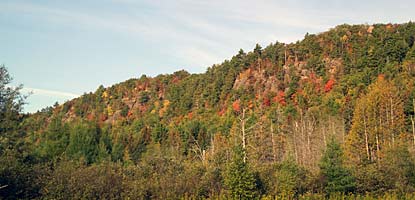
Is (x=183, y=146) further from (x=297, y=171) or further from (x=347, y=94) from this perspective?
(x=297, y=171)

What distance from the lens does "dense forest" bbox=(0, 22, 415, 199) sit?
69.1ft

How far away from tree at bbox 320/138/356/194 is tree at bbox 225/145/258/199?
4469mm

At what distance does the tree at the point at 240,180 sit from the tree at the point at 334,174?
4469 millimetres

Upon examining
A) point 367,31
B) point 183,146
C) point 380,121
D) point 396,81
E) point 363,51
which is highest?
point 367,31

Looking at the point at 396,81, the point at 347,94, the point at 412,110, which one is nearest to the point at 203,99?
the point at 347,94

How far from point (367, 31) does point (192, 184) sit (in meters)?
76.6

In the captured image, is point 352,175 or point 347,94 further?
point 347,94

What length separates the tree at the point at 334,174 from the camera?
77.5ft

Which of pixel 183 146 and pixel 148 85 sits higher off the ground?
pixel 148 85

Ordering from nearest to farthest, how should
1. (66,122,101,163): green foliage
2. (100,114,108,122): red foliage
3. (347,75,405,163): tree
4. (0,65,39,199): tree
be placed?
1. (0,65,39,199): tree
2. (347,75,405,163): tree
3. (66,122,101,163): green foliage
4. (100,114,108,122): red foliage

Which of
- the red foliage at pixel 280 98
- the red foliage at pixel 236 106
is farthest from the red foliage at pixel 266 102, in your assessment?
the red foliage at pixel 236 106

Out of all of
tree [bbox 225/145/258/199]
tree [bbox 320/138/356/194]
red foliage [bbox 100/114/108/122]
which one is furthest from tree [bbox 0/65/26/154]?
red foliage [bbox 100/114/108/122]

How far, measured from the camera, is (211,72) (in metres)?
112

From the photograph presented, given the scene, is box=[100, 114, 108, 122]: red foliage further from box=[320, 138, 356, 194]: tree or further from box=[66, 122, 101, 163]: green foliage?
box=[320, 138, 356, 194]: tree
